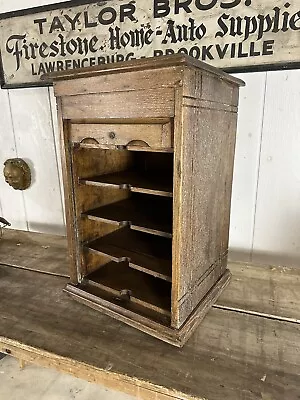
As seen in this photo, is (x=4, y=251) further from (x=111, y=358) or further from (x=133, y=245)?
(x=111, y=358)

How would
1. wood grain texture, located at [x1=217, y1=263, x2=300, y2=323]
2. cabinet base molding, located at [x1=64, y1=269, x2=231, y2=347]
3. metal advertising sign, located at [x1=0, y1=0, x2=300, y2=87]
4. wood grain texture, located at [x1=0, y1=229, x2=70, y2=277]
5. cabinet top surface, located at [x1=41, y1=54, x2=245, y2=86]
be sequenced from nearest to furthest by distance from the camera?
cabinet top surface, located at [x1=41, y1=54, x2=245, y2=86] < cabinet base molding, located at [x1=64, y1=269, x2=231, y2=347] < wood grain texture, located at [x1=217, y1=263, x2=300, y2=323] < metal advertising sign, located at [x1=0, y1=0, x2=300, y2=87] < wood grain texture, located at [x1=0, y1=229, x2=70, y2=277]

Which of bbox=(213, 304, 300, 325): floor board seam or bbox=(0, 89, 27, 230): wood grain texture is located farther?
bbox=(0, 89, 27, 230): wood grain texture

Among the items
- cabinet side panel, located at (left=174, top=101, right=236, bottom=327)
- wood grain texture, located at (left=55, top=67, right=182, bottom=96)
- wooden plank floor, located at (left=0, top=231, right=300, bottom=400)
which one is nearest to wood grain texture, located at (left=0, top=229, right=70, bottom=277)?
wooden plank floor, located at (left=0, top=231, right=300, bottom=400)

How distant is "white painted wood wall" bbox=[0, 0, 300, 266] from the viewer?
36.9 inches

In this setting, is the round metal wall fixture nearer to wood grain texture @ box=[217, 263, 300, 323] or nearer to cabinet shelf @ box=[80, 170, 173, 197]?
cabinet shelf @ box=[80, 170, 173, 197]

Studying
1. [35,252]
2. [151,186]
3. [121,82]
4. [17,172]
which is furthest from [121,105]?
[17,172]

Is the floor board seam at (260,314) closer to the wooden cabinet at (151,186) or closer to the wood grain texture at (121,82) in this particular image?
the wooden cabinet at (151,186)

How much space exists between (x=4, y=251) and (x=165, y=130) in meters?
0.84

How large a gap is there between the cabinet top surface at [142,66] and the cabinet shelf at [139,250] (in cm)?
42

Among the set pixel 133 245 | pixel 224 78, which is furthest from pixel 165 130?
pixel 133 245

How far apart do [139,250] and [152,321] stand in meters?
0.19

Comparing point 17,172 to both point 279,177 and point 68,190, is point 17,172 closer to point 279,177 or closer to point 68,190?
point 68,190

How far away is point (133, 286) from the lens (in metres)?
0.81

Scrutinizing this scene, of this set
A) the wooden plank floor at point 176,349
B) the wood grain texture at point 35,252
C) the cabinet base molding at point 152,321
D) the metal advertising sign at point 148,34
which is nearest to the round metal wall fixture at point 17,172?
the wood grain texture at point 35,252
